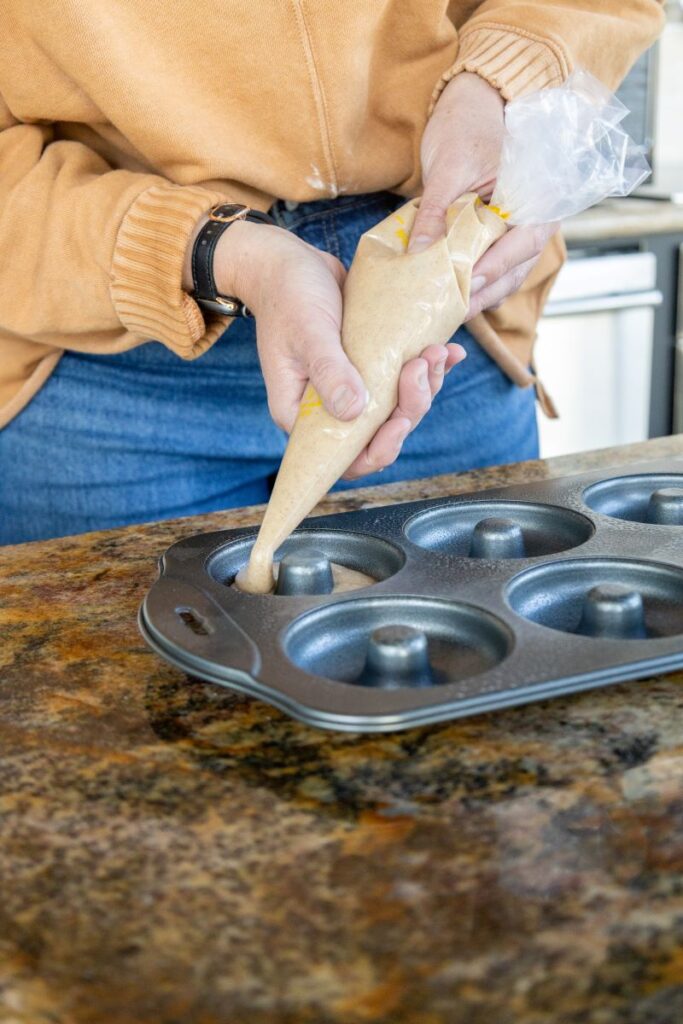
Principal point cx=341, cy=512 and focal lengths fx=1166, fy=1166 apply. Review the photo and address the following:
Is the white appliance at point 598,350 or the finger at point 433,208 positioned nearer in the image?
the finger at point 433,208

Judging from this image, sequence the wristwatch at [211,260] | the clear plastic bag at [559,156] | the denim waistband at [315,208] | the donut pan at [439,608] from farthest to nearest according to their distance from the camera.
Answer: the denim waistband at [315,208] → the wristwatch at [211,260] → the clear plastic bag at [559,156] → the donut pan at [439,608]

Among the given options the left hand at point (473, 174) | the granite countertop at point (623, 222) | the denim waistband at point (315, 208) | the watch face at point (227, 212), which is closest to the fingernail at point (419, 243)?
the left hand at point (473, 174)

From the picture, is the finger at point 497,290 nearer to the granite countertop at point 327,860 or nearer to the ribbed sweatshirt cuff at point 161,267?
the ribbed sweatshirt cuff at point 161,267

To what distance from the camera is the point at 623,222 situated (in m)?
2.81

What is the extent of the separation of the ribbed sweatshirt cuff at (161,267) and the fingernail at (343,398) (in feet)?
0.97

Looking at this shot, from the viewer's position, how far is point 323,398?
875mm

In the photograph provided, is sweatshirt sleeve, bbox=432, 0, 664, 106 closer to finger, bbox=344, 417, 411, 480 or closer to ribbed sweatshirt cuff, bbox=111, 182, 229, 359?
ribbed sweatshirt cuff, bbox=111, 182, 229, 359

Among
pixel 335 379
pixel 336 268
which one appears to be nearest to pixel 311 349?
pixel 335 379

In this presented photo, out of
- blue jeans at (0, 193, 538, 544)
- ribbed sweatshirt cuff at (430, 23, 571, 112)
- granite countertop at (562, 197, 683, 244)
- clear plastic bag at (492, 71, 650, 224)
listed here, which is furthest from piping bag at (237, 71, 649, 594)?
granite countertop at (562, 197, 683, 244)

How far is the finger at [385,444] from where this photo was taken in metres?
0.92

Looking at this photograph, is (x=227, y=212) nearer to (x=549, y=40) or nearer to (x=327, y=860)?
(x=549, y=40)

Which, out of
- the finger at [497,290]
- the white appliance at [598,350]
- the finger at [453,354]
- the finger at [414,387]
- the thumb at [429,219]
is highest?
the thumb at [429,219]

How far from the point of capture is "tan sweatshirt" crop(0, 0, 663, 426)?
112 centimetres

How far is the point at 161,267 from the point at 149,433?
259 mm
